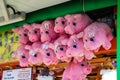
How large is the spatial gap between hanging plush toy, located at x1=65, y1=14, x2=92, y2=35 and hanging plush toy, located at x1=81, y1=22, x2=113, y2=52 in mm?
84

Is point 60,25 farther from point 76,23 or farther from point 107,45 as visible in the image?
point 107,45

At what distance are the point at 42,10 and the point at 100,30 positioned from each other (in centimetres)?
70

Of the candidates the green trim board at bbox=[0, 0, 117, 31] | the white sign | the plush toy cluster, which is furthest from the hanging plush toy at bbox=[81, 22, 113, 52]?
the white sign

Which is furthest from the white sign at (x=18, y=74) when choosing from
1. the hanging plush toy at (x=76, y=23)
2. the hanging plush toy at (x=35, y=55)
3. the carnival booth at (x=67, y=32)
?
the hanging plush toy at (x=76, y=23)

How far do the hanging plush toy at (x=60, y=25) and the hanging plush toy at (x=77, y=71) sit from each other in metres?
0.31

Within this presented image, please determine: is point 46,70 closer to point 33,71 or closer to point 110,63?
point 33,71

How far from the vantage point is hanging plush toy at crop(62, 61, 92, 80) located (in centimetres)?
241

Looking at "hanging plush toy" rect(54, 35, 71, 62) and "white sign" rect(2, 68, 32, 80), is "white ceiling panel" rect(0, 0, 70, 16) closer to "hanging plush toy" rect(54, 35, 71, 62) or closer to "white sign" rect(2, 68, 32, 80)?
"hanging plush toy" rect(54, 35, 71, 62)

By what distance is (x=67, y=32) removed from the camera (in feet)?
7.86

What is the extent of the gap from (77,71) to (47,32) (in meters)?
0.45

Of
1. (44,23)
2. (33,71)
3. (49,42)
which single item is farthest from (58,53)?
(33,71)

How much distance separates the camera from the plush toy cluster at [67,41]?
2.26 meters

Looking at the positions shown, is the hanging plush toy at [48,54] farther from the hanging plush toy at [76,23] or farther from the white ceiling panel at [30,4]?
the white ceiling panel at [30,4]

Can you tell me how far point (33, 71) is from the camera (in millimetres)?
3500
